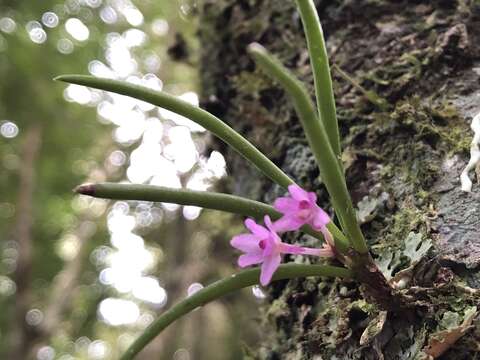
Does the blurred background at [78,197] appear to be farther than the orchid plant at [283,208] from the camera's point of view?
Yes

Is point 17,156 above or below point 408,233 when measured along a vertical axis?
above

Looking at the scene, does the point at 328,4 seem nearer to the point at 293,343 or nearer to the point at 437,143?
the point at 437,143

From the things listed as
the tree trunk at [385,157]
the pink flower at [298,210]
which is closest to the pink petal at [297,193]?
the pink flower at [298,210]

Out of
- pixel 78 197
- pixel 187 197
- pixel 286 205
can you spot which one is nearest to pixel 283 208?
pixel 286 205

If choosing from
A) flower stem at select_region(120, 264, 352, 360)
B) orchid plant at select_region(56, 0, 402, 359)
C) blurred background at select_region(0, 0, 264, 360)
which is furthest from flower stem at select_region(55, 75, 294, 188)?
blurred background at select_region(0, 0, 264, 360)

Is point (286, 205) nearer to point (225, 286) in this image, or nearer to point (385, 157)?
point (225, 286)

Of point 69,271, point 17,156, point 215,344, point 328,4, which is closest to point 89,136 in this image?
point 17,156

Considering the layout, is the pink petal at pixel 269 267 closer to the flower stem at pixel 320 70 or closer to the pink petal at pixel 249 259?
the pink petal at pixel 249 259

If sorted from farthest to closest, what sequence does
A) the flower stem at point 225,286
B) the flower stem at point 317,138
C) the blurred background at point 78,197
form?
the blurred background at point 78,197, the flower stem at point 225,286, the flower stem at point 317,138
